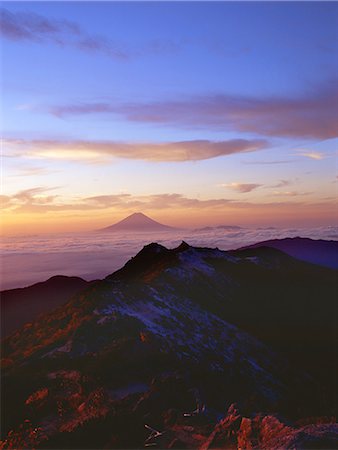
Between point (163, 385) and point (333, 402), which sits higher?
point (163, 385)

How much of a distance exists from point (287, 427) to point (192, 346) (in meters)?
25.0

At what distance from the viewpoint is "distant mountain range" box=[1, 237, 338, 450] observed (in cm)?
2830

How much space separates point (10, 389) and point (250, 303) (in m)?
50.7

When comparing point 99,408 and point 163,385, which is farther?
point 163,385

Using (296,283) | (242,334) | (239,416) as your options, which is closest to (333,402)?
(242,334)

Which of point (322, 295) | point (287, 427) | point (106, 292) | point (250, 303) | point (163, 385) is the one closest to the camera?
point (287, 427)

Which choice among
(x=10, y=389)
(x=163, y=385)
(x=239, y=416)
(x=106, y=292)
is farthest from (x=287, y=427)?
(x=106, y=292)

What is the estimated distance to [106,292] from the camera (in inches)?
2127

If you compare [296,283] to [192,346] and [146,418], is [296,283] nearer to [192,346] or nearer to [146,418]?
[192,346]

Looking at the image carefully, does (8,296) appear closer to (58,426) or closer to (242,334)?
(242,334)

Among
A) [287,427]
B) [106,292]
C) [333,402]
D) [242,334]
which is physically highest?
[106,292]

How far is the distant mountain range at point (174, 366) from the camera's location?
1114 inches

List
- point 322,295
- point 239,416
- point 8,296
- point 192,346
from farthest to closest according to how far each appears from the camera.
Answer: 1. point 8,296
2. point 322,295
3. point 192,346
4. point 239,416

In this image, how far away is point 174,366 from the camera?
40.9 m
